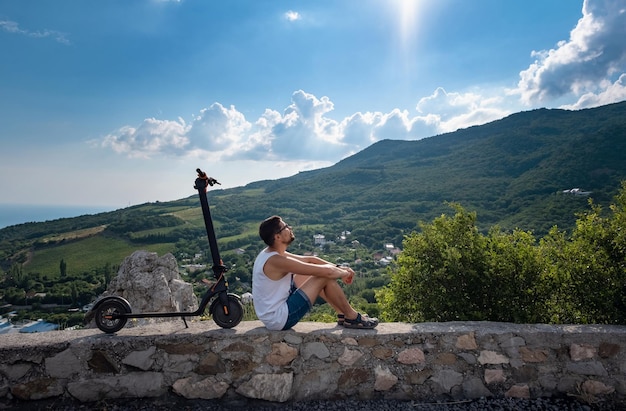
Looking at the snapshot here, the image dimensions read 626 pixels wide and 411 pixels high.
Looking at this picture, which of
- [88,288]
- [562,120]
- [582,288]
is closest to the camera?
[582,288]

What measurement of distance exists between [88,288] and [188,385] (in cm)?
4920

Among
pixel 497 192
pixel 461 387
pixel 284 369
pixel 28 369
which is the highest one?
pixel 28 369

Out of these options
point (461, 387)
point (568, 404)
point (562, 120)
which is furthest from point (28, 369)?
point (562, 120)

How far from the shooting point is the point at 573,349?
3.21 metres

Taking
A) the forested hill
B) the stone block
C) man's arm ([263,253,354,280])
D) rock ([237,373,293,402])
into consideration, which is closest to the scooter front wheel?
man's arm ([263,253,354,280])

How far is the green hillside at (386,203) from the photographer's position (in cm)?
6688

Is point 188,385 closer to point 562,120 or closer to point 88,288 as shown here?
point 88,288

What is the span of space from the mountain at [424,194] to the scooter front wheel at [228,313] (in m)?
56.9

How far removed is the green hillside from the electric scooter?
36799mm

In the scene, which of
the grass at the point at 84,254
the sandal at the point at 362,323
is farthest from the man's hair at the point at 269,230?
the grass at the point at 84,254

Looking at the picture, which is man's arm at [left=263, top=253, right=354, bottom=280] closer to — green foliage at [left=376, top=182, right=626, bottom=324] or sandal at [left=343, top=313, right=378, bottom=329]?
sandal at [left=343, top=313, right=378, bottom=329]

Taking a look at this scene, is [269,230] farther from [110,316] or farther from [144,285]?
[144,285]

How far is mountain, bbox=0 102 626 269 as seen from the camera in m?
75.7

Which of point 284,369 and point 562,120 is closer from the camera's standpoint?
point 284,369
